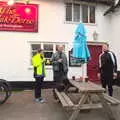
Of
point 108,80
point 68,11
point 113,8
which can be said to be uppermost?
point 113,8

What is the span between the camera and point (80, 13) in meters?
17.5

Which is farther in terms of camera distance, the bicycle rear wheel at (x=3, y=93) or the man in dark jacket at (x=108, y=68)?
the man in dark jacket at (x=108, y=68)

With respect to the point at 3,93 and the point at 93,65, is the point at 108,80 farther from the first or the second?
the point at 93,65

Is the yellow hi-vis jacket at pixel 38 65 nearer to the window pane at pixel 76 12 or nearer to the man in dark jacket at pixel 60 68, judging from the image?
the man in dark jacket at pixel 60 68

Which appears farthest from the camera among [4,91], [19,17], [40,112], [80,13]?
[80,13]

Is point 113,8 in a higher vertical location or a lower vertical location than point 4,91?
higher

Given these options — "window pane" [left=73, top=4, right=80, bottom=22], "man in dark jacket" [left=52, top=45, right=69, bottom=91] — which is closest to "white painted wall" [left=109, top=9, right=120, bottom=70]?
"window pane" [left=73, top=4, right=80, bottom=22]

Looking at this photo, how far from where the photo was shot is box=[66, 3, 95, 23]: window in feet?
56.6

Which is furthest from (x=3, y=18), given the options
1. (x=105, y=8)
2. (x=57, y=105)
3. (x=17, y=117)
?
(x=17, y=117)

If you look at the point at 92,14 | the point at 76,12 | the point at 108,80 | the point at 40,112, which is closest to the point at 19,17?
the point at 76,12

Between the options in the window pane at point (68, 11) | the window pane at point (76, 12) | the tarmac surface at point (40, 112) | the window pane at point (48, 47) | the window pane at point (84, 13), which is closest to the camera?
the tarmac surface at point (40, 112)

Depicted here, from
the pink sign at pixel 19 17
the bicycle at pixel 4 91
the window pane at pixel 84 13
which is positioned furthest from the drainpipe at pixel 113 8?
the bicycle at pixel 4 91

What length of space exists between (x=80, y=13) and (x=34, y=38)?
2.79 metres

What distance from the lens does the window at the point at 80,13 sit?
17.3 meters
